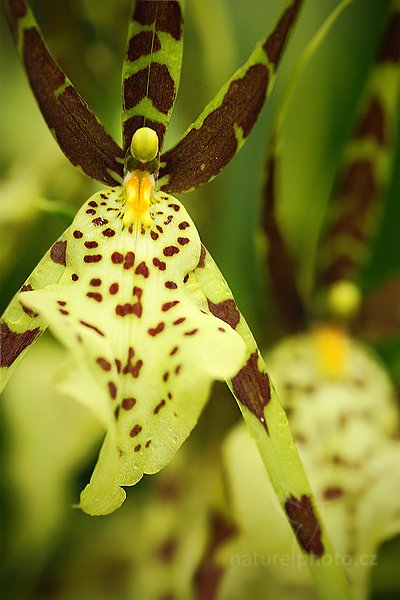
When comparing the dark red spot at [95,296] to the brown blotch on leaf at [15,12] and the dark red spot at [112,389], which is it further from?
the brown blotch on leaf at [15,12]

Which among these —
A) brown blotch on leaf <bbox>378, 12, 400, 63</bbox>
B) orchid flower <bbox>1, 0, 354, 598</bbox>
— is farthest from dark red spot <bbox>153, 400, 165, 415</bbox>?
brown blotch on leaf <bbox>378, 12, 400, 63</bbox>

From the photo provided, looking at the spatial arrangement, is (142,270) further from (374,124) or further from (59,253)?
(374,124)

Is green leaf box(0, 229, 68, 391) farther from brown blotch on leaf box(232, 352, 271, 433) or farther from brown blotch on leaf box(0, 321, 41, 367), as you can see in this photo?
brown blotch on leaf box(232, 352, 271, 433)

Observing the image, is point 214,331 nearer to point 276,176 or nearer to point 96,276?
point 96,276

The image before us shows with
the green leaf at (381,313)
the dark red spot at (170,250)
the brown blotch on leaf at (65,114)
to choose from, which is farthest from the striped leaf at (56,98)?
the green leaf at (381,313)

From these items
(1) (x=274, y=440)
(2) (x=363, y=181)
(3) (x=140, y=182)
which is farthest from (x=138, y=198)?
(2) (x=363, y=181)

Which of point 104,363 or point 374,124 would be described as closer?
point 104,363
